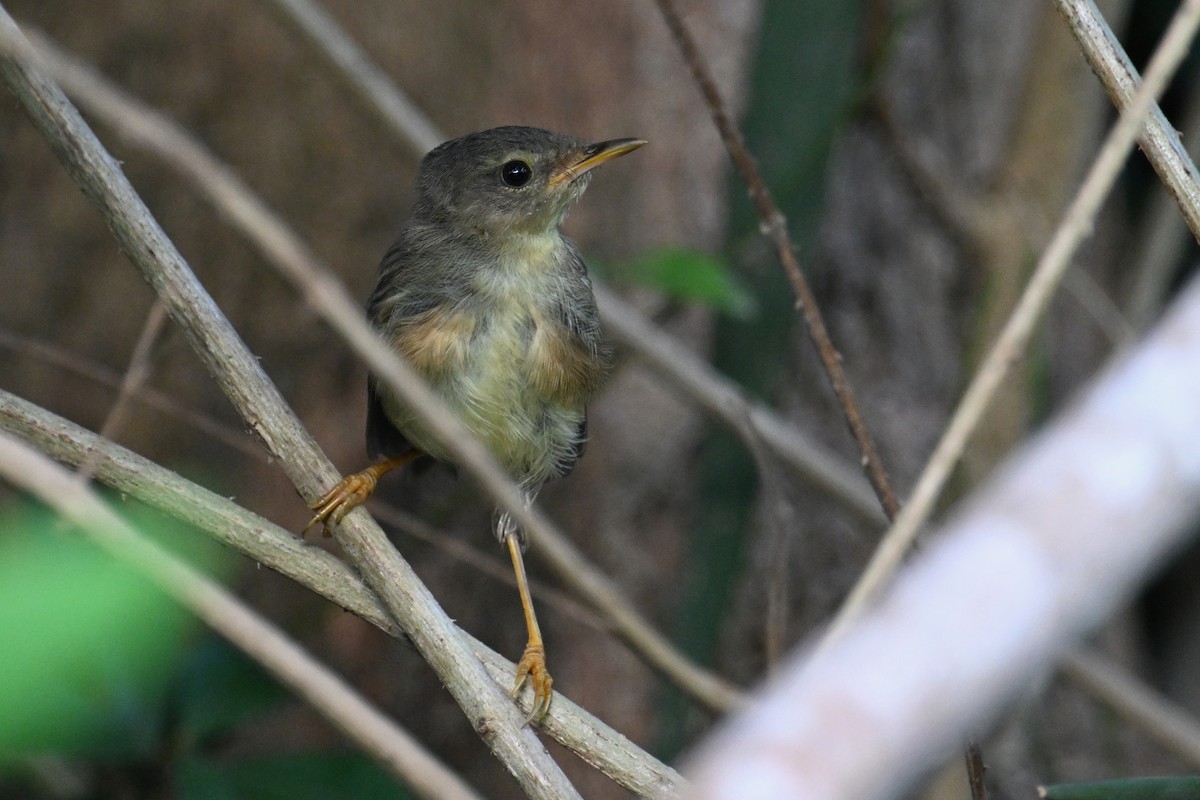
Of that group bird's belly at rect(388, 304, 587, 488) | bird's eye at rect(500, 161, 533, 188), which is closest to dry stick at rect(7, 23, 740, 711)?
bird's belly at rect(388, 304, 587, 488)

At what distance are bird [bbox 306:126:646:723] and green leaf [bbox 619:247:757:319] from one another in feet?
0.99

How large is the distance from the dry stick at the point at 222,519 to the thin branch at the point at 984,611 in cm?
119

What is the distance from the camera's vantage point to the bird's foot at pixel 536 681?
1960 mm

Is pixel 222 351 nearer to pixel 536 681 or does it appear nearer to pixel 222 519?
pixel 222 519

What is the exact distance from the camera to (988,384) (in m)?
1.12

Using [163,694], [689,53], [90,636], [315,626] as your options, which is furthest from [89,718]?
[689,53]

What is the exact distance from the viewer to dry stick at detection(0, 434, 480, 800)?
1050 mm

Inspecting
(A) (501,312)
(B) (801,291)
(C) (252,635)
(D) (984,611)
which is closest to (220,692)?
(A) (501,312)

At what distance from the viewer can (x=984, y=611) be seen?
0.71 meters

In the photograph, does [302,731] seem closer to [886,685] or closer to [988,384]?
[988,384]

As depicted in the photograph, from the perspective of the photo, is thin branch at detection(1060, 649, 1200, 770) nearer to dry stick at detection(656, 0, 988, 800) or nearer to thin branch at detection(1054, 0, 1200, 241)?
dry stick at detection(656, 0, 988, 800)

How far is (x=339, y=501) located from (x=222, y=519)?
11.1 inches

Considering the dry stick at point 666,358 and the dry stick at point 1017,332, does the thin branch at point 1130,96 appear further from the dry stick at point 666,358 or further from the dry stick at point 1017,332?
the dry stick at point 666,358

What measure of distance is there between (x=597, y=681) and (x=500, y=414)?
58.5 inches
